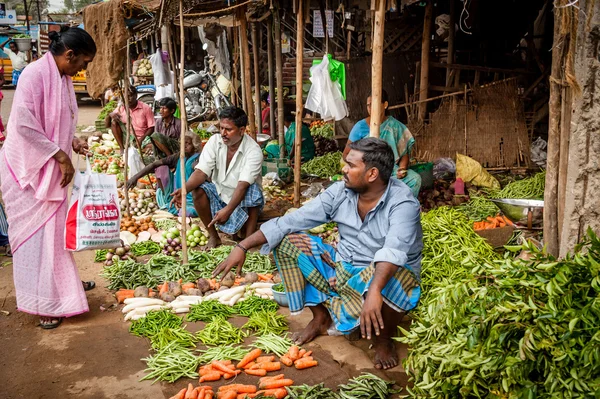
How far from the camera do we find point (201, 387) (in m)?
3.22

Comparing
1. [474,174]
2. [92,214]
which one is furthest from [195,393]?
[474,174]

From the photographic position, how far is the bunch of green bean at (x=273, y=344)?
369 centimetres

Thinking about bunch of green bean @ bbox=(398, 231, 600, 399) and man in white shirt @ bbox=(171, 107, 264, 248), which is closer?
bunch of green bean @ bbox=(398, 231, 600, 399)

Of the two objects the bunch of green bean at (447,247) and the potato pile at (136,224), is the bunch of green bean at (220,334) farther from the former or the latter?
the potato pile at (136,224)

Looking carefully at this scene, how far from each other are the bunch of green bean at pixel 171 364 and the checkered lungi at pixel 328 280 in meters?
0.72

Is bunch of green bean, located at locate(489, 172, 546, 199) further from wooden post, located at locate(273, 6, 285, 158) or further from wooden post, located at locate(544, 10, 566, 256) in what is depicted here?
wooden post, located at locate(273, 6, 285, 158)

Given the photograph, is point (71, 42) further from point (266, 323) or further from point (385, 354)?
point (385, 354)

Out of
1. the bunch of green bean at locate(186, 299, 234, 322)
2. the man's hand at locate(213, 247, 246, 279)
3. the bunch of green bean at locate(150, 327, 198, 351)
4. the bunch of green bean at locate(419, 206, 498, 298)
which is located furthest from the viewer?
the bunch of green bean at locate(186, 299, 234, 322)

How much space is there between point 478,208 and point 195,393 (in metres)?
4.00

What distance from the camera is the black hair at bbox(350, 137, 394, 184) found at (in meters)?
3.49

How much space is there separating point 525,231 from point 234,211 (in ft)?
8.97

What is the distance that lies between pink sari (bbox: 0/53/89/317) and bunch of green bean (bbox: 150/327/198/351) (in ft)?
2.36

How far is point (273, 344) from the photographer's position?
3.74 meters

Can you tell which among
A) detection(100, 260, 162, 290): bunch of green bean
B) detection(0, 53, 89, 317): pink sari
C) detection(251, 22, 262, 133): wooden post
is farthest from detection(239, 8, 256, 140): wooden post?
detection(0, 53, 89, 317): pink sari
